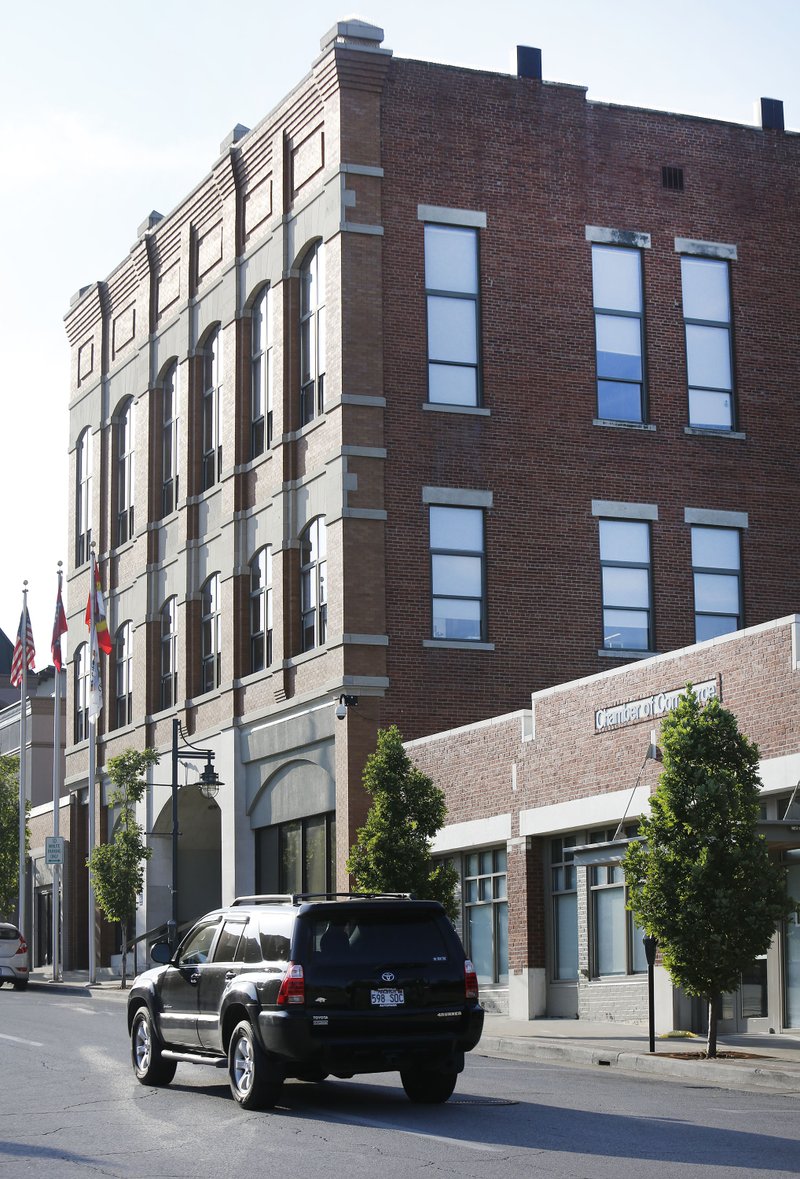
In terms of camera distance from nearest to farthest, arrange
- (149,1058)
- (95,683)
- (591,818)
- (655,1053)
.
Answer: (149,1058)
(655,1053)
(591,818)
(95,683)

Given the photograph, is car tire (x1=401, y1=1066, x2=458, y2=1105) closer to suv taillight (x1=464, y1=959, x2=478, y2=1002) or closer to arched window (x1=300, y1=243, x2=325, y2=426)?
suv taillight (x1=464, y1=959, x2=478, y2=1002)

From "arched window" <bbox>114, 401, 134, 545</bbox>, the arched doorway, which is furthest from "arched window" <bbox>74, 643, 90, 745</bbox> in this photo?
the arched doorway

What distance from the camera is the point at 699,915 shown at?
2059 cm

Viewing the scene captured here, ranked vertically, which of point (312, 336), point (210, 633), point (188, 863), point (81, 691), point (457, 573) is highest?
point (312, 336)

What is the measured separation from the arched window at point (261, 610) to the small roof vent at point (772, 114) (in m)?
14.4

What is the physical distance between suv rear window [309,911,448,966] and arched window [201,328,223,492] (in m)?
27.6

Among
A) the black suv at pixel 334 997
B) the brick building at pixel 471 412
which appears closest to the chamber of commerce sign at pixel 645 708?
the brick building at pixel 471 412

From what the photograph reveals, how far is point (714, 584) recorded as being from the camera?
37000mm

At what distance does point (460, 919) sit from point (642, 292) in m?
13.8

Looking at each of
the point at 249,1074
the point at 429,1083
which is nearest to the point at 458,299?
the point at 429,1083

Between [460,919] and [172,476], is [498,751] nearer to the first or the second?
[460,919]

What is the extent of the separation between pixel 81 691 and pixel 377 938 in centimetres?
3825

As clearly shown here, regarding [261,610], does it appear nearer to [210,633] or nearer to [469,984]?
[210,633]

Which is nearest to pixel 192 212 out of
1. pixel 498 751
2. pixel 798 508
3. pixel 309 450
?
pixel 309 450
